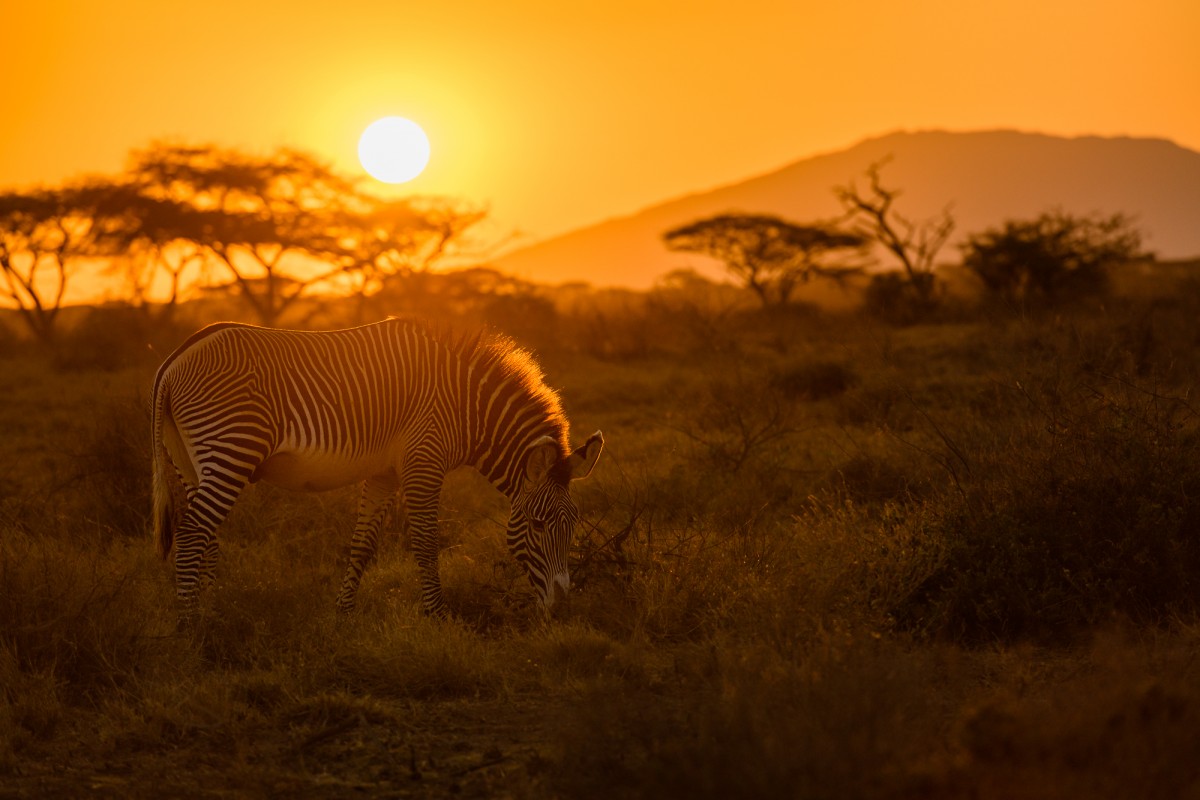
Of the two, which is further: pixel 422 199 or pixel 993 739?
pixel 422 199

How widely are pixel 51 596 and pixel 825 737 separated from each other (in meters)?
4.03

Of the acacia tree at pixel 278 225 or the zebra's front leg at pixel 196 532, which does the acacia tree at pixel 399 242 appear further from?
the zebra's front leg at pixel 196 532

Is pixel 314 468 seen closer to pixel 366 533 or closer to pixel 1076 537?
pixel 366 533

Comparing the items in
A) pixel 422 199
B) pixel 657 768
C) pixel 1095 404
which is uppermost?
pixel 422 199

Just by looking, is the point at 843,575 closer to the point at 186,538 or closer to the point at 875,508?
the point at 875,508

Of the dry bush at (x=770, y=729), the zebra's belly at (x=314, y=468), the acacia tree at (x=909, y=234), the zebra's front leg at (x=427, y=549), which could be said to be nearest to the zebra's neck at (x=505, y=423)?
the zebra's front leg at (x=427, y=549)

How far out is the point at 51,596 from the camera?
565 cm

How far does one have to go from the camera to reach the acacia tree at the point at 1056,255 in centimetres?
2631

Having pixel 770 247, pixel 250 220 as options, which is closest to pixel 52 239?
→ pixel 250 220

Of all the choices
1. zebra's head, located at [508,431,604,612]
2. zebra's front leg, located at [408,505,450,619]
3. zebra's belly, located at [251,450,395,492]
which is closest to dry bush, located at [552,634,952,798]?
zebra's head, located at [508,431,604,612]

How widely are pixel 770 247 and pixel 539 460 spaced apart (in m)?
29.7

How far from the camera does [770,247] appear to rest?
1384 inches

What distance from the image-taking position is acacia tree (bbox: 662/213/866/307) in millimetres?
34938

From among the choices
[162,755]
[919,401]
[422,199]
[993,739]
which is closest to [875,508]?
[993,739]
